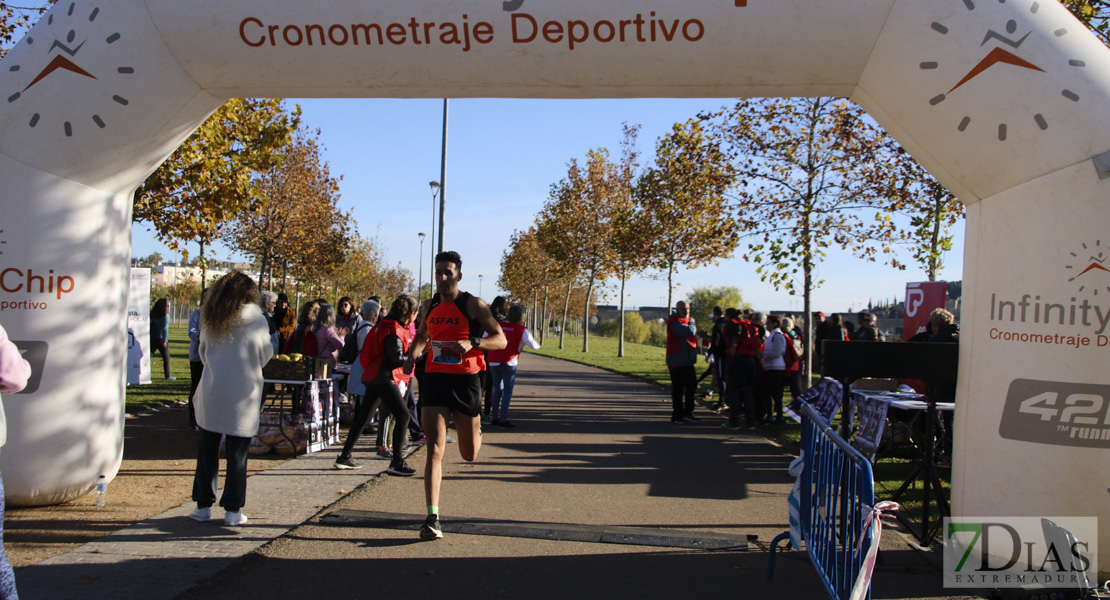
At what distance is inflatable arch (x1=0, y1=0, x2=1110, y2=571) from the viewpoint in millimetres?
4844

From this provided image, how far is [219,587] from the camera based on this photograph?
4523 millimetres

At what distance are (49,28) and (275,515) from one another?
3820 millimetres

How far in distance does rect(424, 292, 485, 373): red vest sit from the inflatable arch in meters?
1.55

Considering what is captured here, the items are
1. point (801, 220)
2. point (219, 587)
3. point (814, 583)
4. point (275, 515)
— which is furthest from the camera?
point (801, 220)

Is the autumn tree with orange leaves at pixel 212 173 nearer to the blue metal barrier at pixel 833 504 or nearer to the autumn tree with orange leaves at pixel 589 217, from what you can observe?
the blue metal barrier at pixel 833 504

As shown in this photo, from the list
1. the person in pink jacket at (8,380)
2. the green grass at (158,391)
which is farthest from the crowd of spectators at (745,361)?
the person in pink jacket at (8,380)

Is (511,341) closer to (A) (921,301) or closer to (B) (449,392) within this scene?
(B) (449,392)

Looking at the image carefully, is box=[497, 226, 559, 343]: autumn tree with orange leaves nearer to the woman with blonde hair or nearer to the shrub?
the shrub

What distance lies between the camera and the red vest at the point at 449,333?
19.0ft

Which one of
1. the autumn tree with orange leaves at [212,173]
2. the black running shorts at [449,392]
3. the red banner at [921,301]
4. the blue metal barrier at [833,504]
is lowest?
the blue metal barrier at [833,504]

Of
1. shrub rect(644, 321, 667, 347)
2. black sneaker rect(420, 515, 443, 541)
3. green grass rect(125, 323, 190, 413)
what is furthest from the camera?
shrub rect(644, 321, 667, 347)

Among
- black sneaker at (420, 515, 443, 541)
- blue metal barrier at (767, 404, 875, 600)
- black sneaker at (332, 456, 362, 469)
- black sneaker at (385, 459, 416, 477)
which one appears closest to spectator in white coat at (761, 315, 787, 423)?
black sneaker at (385, 459, 416, 477)

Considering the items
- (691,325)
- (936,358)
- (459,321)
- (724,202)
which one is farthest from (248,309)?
(724,202)

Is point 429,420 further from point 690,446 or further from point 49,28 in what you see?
point 690,446
